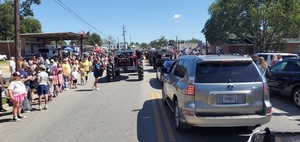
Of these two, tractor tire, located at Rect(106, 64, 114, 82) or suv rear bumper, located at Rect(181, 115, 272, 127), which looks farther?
tractor tire, located at Rect(106, 64, 114, 82)

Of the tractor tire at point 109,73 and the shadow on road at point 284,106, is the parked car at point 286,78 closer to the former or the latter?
the shadow on road at point 284,106

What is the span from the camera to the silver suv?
18.1 ft

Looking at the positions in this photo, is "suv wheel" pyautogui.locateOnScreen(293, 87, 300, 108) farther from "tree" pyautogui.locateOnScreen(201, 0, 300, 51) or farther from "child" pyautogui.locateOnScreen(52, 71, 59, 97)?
"tree" pyautogui.locateOnScreen(201, 0, 300, 51)

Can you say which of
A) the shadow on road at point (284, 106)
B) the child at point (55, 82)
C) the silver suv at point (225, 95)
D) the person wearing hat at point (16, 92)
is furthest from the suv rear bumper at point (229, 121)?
the child at point (55, 82)

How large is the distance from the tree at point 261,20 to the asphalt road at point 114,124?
26.6m

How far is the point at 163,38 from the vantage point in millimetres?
134375

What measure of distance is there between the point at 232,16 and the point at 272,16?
21.3 ft

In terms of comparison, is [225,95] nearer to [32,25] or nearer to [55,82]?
[55,82]

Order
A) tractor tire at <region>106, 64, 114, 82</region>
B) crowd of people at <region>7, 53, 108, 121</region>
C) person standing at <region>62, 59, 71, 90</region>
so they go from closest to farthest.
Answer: crowd of people at <region>7, 53, 108, 121</region>
person standing at <region>62, 59, 71, 90</region>
tractor tire at <region>106, 64, 114, 82</region>

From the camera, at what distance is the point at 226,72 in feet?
18.7

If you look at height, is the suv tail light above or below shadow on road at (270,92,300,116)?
above

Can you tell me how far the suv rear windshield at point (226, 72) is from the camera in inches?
222

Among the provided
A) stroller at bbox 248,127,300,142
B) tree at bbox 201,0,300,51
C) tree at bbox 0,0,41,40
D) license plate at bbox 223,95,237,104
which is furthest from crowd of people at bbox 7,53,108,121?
tree at bbox 0,0,41,40

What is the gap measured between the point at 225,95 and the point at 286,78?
544cm
